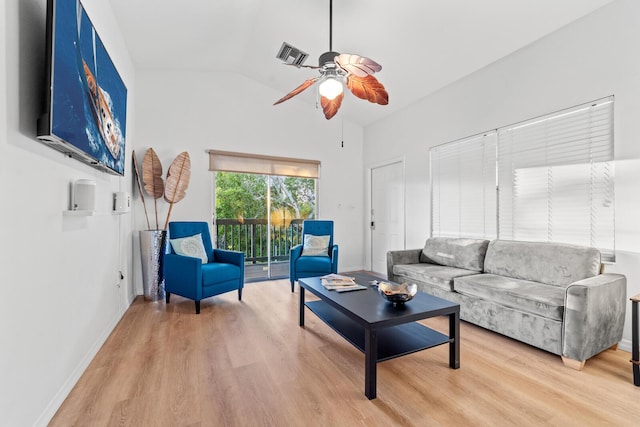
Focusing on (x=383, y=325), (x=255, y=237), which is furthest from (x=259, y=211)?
(x=383, y=325)

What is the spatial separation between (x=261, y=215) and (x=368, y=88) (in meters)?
2.98

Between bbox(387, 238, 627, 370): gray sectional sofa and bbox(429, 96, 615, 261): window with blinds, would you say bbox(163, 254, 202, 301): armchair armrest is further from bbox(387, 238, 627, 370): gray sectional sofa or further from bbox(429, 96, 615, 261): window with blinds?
bbox(429, 96, 615, 261): window with blinds

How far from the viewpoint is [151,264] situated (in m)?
3.53

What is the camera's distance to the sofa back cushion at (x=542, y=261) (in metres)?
2.36

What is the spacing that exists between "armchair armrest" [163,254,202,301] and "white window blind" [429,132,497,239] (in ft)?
9.98

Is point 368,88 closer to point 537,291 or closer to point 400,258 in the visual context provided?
point 537,291

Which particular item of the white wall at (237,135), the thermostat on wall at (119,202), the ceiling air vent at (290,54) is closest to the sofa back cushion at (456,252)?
the white wall at (237,135)

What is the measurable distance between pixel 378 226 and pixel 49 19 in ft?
15.1

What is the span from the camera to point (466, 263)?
10.7 feet

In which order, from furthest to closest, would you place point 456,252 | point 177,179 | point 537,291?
point 177,179 → point 456,252 → point 537,291

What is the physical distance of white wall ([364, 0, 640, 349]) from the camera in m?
2.26

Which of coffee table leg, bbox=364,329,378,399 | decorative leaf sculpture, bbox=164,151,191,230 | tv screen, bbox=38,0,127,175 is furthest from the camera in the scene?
decorative leaf sculpture, bbox=164,151,191,230

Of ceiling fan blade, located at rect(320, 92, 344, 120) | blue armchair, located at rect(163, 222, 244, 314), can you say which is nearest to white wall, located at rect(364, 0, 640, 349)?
ceiling fan blade, located at rect(320, 92, 344, 120)

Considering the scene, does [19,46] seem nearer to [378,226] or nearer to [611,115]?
[611,115]
